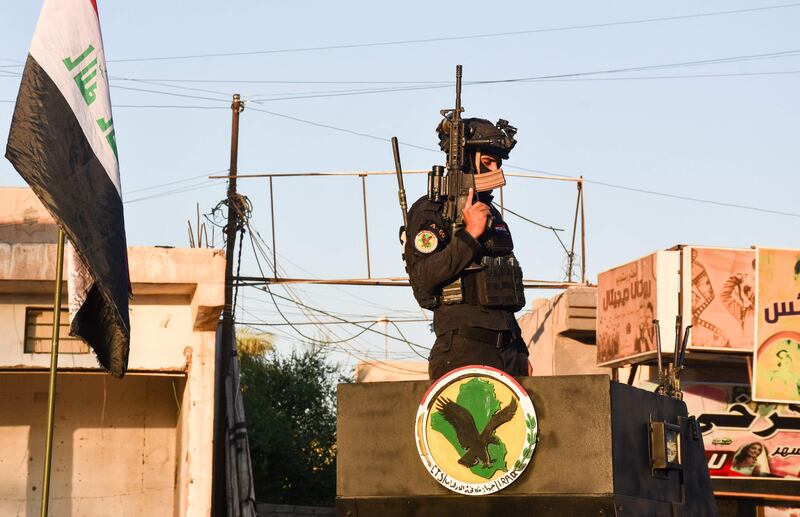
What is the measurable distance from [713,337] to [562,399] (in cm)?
1363

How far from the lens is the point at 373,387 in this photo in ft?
19.9

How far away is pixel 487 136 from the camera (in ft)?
22.1

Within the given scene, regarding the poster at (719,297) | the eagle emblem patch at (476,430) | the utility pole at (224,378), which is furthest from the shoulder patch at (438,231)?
the poster at (719,297)

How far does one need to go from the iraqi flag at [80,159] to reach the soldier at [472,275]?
2.55 meters

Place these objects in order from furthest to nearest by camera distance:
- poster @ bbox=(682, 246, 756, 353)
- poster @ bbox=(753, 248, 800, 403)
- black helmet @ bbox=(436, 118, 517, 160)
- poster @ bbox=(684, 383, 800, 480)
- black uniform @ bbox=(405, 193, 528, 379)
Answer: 1. poster @ bbox=(684, 383, 800, 480)
2. poster @ bbox=(682, 246, 756, 353)
3. poster @ bbox=(753, 248, 800, 403)
4. black helmet @ bbox=(436, 118, 517, 160)
5. black uniform @ bbox=(405, 193, 528, 379)

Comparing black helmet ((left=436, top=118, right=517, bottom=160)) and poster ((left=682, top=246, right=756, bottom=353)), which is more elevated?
poster ((left=682, top=246, right=756, bottom=353))

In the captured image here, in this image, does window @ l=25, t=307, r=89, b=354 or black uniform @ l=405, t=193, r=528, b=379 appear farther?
window @ l=25, t=307, r=89, b=354

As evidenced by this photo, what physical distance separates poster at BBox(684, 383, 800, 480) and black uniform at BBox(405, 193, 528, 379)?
13.8 metres

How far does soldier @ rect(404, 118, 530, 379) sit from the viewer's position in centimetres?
639

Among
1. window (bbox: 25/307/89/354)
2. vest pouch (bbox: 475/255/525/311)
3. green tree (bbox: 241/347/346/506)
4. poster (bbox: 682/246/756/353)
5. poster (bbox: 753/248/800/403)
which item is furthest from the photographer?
green tree (bbox: 241/347/346/506)

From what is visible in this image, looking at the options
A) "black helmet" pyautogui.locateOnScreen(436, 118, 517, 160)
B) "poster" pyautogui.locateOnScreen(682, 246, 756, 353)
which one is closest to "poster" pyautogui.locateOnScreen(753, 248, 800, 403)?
"poster" pyautogui.locateOnScreen(682, 246, 756, 353)

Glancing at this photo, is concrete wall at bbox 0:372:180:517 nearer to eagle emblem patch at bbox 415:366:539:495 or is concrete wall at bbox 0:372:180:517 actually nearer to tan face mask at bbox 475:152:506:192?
tan face mask at bbox 475:152:506:192

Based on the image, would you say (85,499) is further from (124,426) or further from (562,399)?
(562,399)

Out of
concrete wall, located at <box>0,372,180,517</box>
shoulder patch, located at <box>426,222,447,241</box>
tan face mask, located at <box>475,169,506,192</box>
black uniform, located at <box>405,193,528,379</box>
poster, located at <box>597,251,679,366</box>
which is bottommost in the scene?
concrete wall, located at <box>0,372,180,517</box>
